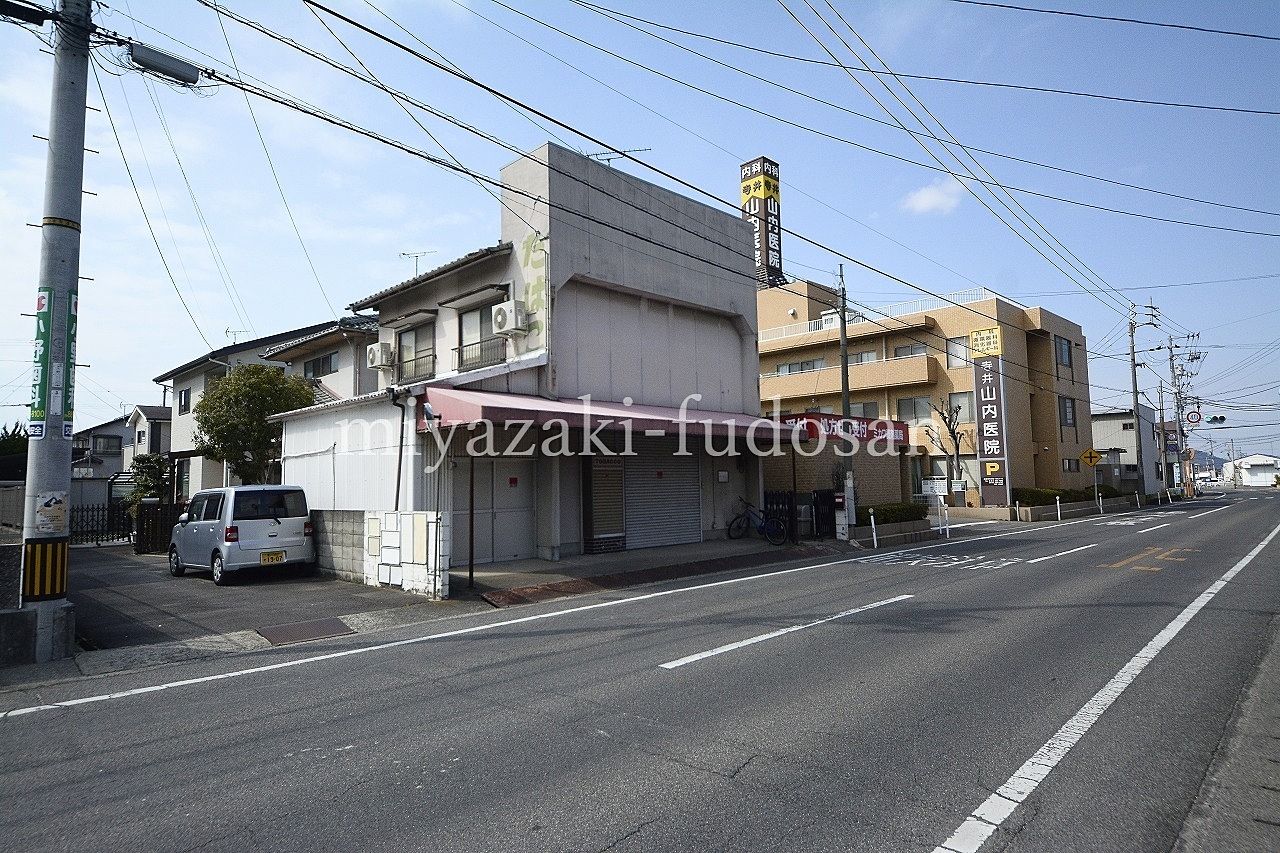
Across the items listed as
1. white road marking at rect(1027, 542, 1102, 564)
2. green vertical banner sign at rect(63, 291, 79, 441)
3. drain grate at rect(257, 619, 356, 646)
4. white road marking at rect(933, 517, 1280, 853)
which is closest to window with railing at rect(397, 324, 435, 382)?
drain grate at rect(257, 619, 356, 646)

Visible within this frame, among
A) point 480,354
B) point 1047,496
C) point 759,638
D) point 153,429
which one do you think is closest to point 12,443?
point 153,429

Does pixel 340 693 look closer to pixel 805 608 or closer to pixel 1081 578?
pixel 805 608

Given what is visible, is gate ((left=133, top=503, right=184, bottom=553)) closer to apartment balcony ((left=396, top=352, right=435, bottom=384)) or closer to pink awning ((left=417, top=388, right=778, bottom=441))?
apartment balcony ((left=396, top=352, right=435, bottom=384))

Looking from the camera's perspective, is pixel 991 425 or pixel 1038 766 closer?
pixel 1038 766

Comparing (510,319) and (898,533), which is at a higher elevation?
(510,319)

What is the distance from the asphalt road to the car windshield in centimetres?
644

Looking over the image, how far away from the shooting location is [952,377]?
37.2m

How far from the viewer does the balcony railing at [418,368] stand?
19.2 metres

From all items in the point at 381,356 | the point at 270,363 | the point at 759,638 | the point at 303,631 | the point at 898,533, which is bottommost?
the point at 303,631

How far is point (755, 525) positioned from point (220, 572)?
12.4 metres

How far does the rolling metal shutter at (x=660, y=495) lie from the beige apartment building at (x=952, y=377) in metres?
16.2

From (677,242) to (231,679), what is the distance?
14.8 metres

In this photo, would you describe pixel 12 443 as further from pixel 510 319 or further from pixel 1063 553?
pixel 1063 553

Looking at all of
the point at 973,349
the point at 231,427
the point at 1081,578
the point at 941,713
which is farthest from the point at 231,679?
the point at 973,349
